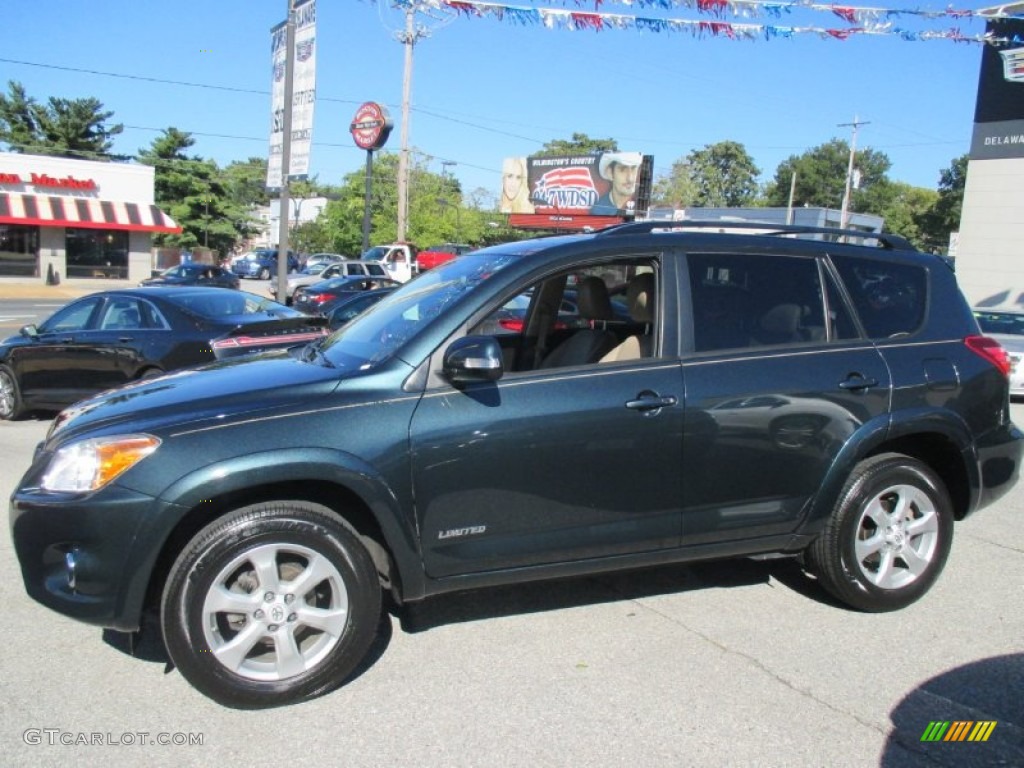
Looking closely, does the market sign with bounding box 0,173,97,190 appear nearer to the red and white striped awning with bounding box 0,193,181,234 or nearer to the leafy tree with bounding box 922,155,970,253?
the red and white striped awning with bounding box 0,193,181,234

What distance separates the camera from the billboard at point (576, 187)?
50875mm

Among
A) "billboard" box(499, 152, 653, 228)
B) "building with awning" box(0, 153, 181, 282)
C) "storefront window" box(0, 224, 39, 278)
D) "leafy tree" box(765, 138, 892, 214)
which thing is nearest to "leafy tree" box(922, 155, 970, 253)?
"leafy tree" box(765, 138, 892, 214)

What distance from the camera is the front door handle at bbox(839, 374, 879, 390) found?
13.1ft

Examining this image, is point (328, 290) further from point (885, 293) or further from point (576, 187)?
point (576, 187)

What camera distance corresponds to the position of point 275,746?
2965mm

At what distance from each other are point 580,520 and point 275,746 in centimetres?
147

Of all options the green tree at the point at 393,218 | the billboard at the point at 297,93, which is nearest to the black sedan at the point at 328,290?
the billboard at the point at 297,93

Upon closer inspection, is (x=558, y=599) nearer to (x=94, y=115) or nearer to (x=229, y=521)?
(x=229, y=521)

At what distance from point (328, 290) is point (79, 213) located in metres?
22.1

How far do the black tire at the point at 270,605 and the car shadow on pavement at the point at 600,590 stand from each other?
69 cm

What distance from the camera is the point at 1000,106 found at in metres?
25.5

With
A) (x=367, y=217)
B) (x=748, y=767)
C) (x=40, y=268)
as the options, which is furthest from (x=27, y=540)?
(x=40, y=268)

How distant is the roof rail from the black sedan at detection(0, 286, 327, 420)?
15.8ft

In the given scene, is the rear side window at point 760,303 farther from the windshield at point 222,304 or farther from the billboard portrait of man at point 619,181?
the billboard portrait of man at point 619,181
